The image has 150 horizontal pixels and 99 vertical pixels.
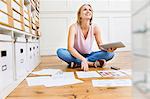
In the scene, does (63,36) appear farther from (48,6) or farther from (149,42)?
(149,42)

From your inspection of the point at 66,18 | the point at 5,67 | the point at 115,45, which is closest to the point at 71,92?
the point at 5,67

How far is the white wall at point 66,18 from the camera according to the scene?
3.38 meters

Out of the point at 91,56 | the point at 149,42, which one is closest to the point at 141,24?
the point at 149,42

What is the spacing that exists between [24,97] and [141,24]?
2.39 feet

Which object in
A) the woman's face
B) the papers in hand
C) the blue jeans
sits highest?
the woman's face

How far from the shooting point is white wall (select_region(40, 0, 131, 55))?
11.1ft

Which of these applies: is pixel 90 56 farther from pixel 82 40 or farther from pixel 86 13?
pixel 86 13

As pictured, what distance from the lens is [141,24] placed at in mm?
180

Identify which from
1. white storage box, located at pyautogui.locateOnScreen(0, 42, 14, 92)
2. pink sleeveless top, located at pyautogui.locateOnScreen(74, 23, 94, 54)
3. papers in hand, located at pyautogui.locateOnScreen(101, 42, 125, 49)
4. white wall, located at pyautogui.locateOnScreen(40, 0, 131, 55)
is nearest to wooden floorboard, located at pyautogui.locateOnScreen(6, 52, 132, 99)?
white storage box, located at pyautogui.locateOnScreen(0, 42, 14, 92)

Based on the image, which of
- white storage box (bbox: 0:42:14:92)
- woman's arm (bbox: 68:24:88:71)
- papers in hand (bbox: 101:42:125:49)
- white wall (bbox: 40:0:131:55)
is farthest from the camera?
white wall (bbox: 40:0:131:55)

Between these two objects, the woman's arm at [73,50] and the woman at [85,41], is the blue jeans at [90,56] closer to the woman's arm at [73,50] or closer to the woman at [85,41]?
the woman at [85,41]

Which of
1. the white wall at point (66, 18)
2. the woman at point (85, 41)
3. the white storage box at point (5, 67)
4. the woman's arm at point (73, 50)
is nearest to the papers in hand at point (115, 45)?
the woman at point (85, 41)

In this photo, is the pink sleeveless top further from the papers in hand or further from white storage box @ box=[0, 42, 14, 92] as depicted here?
white storage box @ box=[0, 42, 14, 92]

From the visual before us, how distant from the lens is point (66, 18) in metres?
3.41
